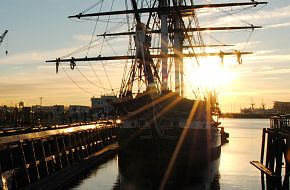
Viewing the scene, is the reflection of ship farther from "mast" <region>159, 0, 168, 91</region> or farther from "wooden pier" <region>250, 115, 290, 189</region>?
"mast" <region>159, 0, 168, 91</region>

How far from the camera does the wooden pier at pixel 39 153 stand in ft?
73.3

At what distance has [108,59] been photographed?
154ft

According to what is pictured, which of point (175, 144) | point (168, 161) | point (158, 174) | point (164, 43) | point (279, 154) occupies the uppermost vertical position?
point (164, 43)

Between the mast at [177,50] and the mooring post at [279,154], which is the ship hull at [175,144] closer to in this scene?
the mast at [177,50]

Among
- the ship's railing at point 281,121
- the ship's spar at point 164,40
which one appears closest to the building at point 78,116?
the ship's spar at point 164,40

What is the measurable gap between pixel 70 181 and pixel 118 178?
5.29 meters

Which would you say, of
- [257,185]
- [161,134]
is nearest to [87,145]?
[161,134]

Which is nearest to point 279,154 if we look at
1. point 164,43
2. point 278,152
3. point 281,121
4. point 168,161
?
point 278,152

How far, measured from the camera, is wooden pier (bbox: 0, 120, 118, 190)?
22.3 metres

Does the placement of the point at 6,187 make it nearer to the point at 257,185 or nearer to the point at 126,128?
the point at 257,185

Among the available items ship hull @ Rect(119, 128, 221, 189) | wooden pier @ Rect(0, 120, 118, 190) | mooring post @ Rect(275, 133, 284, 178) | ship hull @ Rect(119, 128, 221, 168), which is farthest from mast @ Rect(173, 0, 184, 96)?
mooring post @ Rect(275, 133, 284, 178)

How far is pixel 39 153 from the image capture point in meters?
27.9

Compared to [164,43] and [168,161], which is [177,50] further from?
[168,161]

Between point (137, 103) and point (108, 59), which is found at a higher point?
point (108, 59)
